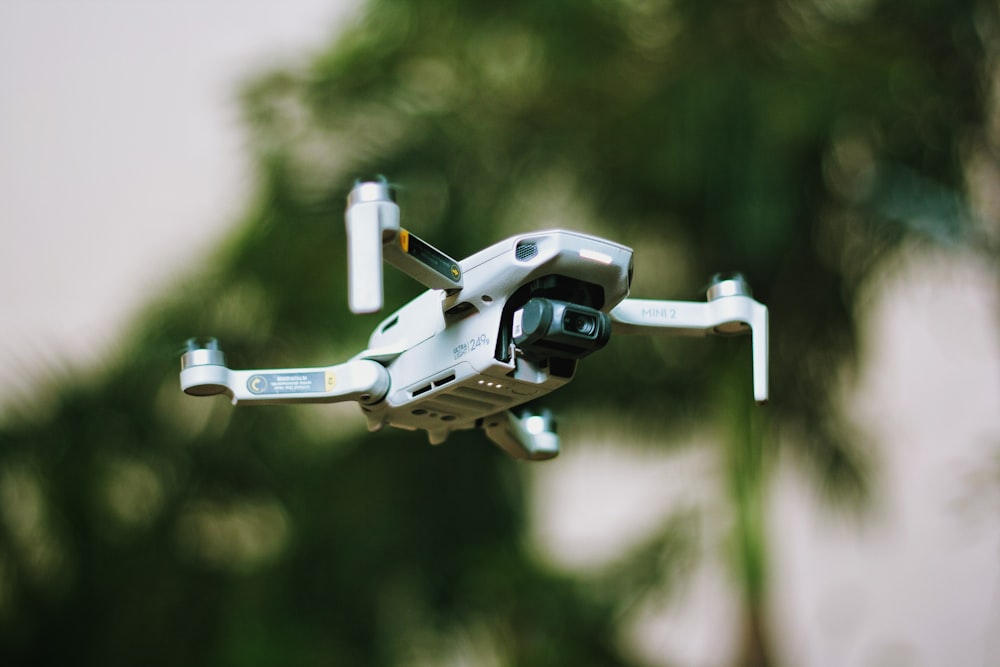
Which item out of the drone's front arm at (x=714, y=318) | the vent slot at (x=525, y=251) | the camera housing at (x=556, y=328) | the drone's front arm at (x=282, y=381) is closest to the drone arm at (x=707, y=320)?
the drone's front arm at (x=714, y=318)

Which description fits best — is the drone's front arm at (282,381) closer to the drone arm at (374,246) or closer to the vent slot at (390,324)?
the vent slot at (390,324)

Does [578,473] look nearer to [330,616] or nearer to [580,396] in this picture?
[580,396]

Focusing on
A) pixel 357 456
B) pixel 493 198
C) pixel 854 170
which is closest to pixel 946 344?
pixel 854 170

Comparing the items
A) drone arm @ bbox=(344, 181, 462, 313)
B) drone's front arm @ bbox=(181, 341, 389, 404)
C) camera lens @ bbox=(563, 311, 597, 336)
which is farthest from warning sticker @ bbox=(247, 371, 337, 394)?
camera lens @ bbox=(563, 311, 597, 336)

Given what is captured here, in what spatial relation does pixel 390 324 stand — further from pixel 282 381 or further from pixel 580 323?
pixel 580 323

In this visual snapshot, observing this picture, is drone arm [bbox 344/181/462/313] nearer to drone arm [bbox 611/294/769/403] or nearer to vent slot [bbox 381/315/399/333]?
vent slot [bbox 381/315/399/333]

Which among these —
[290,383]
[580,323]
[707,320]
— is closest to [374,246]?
[580,323]
